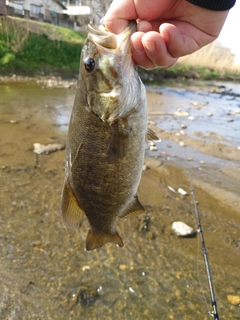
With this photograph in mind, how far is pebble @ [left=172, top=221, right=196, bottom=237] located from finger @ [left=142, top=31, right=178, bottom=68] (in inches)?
116

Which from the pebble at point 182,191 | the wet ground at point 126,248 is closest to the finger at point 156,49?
the wet ground at point 126,248

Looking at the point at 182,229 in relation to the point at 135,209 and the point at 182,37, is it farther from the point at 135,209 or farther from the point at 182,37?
the point at 182,37

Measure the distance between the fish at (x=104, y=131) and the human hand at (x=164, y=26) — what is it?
0.11 m

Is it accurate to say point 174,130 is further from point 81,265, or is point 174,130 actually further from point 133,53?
point 133,53

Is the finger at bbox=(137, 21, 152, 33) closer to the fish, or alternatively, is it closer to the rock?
the fish

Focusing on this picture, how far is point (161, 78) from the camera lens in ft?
79.4

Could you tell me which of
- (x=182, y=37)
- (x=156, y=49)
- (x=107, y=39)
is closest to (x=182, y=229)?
(x=182, y=37)

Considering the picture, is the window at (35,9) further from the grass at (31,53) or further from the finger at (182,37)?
the finger at (182,37)

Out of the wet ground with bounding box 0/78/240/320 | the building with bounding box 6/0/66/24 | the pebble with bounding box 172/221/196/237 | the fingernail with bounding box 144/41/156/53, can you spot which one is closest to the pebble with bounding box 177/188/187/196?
the wet ground with bounding box 0/78/240/320

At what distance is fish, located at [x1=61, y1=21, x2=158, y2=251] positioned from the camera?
1.73 metres

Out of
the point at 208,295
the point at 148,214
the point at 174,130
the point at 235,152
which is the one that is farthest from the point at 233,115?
the point at 208,295

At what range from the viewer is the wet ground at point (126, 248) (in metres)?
3.12

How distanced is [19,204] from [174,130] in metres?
5.99

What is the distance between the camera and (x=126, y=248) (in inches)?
153
